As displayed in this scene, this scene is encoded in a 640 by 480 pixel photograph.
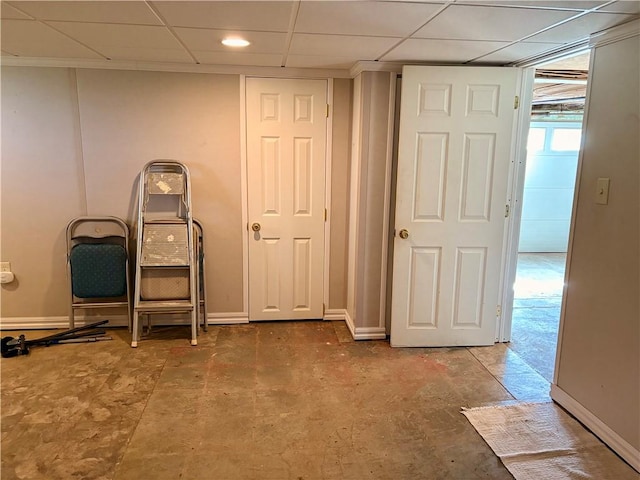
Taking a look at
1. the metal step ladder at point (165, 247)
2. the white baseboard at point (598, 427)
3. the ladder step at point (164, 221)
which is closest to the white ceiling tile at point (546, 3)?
the white baseboard at point (598, 427)

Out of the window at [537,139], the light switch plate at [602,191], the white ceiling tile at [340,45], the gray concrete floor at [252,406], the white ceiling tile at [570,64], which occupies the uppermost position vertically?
the white ceiling tile at [570,64]

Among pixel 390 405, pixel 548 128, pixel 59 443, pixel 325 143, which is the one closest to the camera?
pixel 59 443

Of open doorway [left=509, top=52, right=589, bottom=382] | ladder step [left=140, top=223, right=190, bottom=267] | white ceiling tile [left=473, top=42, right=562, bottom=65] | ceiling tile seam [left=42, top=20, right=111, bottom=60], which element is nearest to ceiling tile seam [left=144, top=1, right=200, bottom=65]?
ceiling tile seam [left=42, top=20, right=111, bottom=60]

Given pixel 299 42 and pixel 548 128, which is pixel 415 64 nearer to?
pixel 299 42

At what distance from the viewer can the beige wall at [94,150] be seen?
10.4 feet

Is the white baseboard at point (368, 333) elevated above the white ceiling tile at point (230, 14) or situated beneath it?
situated beneath

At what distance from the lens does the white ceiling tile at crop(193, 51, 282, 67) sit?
112 inches

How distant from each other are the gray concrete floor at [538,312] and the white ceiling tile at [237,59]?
280cm

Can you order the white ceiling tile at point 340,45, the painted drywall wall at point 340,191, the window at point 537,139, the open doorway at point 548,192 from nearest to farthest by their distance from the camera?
the white ceiling tile at point 340,45 < the painted drywall wall at point 340,191 < the open doorway at point 548,192 < the window at point 537,139

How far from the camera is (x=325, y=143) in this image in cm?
346

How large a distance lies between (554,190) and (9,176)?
24.0 feet

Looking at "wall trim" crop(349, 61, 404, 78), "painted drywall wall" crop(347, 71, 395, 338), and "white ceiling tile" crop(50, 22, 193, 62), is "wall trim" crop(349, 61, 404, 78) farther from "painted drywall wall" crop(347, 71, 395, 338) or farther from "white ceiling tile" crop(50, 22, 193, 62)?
"white ceiling tile" crop(50, 22, 193, 62)

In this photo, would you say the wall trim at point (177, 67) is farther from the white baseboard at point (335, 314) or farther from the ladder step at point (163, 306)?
the white baseboard at point (335, 314)

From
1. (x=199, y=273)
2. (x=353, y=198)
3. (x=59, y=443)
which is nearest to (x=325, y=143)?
(x=353, y=198)
